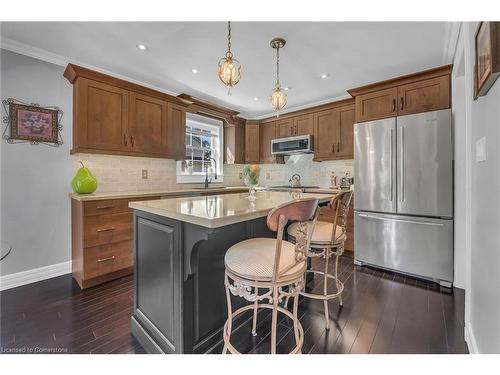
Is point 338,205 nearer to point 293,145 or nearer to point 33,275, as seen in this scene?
point 293,145

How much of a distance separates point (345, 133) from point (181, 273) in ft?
11.1

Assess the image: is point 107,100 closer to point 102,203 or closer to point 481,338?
point 102,203

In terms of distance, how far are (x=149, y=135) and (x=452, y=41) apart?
3.51 meters

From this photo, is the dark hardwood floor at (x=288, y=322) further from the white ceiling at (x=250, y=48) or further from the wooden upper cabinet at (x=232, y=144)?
the wooden upper cabinet at (x=232, y=144)

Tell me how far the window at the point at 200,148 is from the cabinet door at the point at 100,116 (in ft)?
3.78

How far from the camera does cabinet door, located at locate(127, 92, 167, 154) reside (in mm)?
2936

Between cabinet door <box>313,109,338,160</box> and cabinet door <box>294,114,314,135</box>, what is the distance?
8cm

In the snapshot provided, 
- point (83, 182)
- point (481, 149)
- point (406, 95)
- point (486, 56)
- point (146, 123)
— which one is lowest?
point (83, 182)

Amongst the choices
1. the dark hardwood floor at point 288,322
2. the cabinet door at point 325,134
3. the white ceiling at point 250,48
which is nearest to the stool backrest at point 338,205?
the dark hardwood floor at point 288,322

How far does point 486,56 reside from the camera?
1.08 metres

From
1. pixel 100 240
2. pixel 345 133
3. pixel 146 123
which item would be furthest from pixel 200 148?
pixel 345 133

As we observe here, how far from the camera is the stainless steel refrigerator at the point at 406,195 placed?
2.42 m
